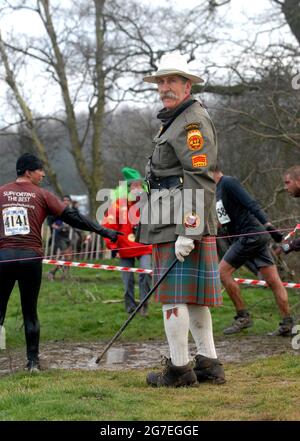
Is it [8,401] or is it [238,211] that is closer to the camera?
[8,401]

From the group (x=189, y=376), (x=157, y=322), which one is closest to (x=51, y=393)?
(x=189, y=376)

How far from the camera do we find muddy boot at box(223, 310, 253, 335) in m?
9.47

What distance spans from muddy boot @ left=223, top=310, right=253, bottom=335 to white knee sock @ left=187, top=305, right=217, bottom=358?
343 centimetres

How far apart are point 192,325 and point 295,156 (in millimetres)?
9902

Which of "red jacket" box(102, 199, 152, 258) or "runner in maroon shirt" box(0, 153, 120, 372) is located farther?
"red jacket" box(102, 199, 152, 258)

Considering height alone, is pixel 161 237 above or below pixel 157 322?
above

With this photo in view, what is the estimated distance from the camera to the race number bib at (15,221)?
690cm

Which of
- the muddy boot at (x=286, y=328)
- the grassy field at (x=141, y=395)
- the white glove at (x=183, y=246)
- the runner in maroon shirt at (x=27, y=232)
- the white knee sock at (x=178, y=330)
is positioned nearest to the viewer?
the grassy field at (x=141, y=395)

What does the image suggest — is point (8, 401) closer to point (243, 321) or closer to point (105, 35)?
point (243, 321)

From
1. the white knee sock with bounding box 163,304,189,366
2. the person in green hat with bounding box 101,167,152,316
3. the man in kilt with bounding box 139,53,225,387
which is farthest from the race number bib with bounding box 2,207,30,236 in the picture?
the person in green hat with bounding box 101,167,152,316

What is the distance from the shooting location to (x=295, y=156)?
1543cm

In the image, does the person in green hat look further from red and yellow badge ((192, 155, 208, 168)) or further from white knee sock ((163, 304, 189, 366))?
red and yellow badge ((192, 155, 208, 168))

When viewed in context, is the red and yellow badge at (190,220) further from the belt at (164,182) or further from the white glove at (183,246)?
the belt at (164,182)

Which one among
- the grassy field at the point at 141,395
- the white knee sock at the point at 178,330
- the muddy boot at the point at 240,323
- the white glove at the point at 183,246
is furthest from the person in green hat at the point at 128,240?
the white glove at the point at 183,246
